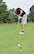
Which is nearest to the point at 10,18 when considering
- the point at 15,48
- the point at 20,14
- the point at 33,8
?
the point at 33,8

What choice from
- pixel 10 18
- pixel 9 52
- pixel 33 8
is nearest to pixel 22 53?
pixel 9 52

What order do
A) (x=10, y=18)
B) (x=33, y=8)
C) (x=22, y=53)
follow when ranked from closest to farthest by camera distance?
(x=22, y=53), (x=10, y=18), (x=33, y=8)

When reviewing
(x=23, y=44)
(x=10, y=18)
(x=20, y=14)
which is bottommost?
(x=10, y=18)

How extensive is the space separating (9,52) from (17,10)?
15.4 feet

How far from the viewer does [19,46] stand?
8.86 meters

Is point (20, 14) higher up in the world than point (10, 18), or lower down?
higher up

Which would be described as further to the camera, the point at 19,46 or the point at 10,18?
the point at 10,18

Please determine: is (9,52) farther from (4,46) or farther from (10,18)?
(10,18)

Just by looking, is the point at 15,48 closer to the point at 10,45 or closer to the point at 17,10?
the point at 10,45

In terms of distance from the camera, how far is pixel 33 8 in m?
77.2

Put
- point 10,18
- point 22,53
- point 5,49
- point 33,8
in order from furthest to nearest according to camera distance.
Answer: point 33,8
point 10,18
point 5,49
point 22,53

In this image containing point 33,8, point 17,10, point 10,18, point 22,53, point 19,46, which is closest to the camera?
point 22,53

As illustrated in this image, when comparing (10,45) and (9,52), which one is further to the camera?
(10,45)

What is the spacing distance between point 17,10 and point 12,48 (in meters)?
4.04
